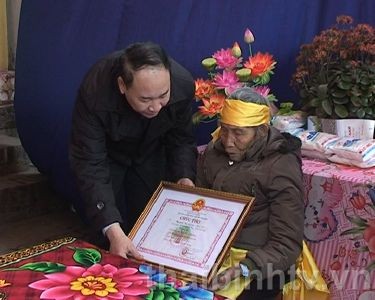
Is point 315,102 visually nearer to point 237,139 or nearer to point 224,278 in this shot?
point 237,139

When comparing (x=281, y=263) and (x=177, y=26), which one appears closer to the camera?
(x=281, y=263)

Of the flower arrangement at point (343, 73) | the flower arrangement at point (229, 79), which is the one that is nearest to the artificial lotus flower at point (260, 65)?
the flower arrangement at point (229, 79)

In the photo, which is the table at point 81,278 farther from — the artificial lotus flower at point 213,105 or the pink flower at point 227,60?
the pink flower at point 227,60

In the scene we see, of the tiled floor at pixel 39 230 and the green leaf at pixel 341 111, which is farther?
the tiled floor at pixel 39 230

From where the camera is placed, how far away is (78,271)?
127 cm

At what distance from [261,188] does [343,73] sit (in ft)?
1.60

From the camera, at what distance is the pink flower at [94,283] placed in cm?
116

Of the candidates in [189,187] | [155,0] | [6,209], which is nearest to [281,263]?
[189,187]

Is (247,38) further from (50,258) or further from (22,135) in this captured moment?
(22,135)

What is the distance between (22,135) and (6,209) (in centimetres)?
Result: 38

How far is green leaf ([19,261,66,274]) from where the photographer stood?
1.27m

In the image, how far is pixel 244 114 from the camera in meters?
1.65

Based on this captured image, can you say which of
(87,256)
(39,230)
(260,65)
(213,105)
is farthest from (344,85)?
(39,230)

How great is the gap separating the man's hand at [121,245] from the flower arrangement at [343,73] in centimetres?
73
